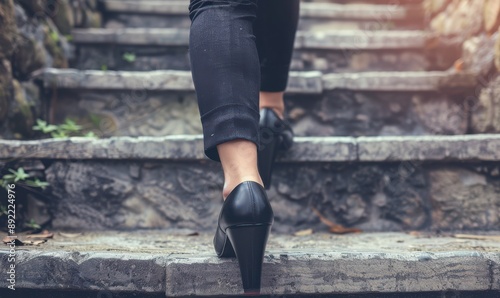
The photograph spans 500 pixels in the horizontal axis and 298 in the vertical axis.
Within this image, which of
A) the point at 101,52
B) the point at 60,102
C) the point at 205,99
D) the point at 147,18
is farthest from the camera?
the point at 147,18

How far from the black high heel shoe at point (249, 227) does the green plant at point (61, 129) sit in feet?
3.17

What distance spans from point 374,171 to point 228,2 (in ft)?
2.50

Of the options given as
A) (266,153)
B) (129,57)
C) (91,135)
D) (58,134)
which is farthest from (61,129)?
(266,153)

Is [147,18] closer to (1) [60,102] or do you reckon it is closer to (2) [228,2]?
(1) [60,102]

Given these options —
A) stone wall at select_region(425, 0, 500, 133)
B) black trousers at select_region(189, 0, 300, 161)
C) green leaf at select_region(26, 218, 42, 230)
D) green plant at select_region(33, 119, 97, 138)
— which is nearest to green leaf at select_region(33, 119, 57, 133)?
green plant at select_region(33, 119, 97, 138)

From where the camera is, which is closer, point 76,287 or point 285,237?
point 76,287

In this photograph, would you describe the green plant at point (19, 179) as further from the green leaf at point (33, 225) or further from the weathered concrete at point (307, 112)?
the weathered concrete at point (307, 112)

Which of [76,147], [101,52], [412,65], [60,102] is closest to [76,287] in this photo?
[76,147]

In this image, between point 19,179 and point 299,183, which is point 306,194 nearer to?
point 299,183

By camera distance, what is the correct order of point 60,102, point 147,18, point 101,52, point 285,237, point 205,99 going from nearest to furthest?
point 205,99
point 285,237
point 60,102
point 101,52
point 147,18

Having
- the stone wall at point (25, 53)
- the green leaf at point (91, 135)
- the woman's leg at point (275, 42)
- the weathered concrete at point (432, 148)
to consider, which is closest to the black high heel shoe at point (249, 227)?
the woman's leg at point (275, 42)

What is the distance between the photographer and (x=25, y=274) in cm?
102

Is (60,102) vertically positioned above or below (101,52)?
below

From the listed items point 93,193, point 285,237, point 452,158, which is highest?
point 452,158
